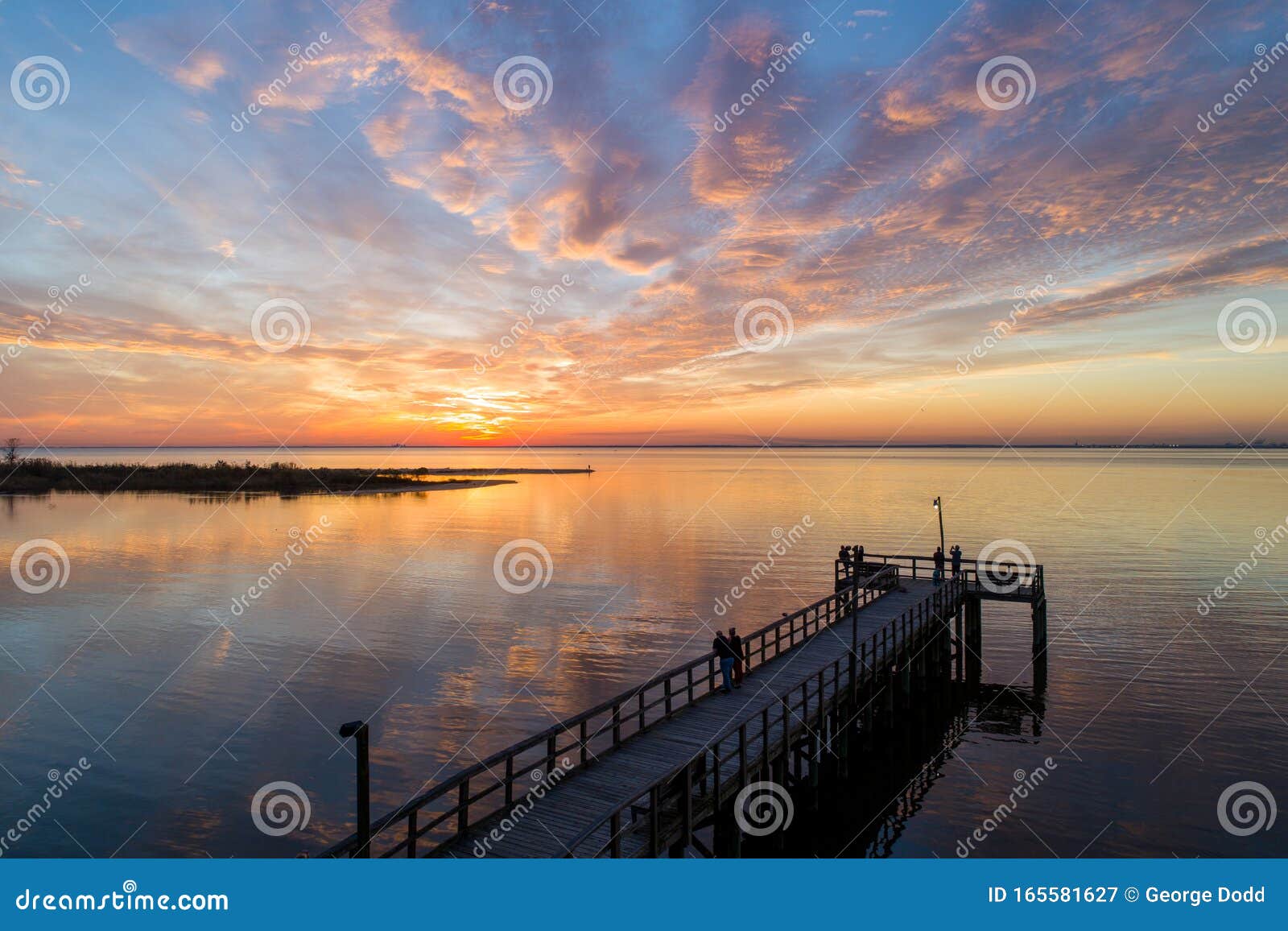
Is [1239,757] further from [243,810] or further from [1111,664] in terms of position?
[243,810]

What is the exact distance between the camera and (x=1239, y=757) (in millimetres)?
19594

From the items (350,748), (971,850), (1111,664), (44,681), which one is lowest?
(971,850)

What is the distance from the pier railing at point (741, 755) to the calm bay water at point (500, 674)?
105 inches

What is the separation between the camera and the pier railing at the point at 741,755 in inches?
454

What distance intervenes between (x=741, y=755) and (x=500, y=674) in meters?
13.7

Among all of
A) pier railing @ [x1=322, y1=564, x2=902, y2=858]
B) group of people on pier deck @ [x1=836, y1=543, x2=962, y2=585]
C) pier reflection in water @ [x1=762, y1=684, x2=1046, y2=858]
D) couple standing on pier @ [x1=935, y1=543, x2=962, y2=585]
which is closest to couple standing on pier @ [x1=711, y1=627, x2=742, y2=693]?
pier railing @ [x1=322, y1=564, x2=902, y2=858]

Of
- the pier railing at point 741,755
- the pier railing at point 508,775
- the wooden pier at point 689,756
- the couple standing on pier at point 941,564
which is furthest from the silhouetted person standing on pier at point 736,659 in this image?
the couple standing on pier at point 941,564

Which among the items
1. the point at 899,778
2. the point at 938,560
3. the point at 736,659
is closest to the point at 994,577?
the point at 938,560

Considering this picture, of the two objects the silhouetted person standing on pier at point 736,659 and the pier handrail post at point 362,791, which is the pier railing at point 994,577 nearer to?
the silhouetted person standing on pier at point 736,659

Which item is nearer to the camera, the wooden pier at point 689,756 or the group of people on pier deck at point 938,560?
the wooden pier at point 689,756

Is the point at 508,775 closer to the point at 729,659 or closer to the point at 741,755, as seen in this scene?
the point at 741,755

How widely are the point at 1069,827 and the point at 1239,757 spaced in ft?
23.8

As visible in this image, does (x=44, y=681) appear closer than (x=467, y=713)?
No
